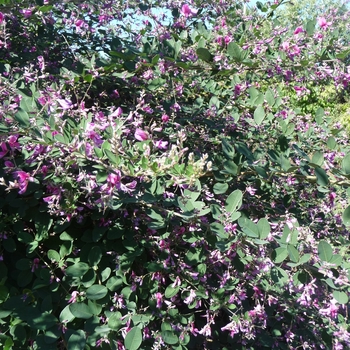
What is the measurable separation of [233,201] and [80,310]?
63 cm

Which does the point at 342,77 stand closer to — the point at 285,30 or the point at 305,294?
the point at 285,30

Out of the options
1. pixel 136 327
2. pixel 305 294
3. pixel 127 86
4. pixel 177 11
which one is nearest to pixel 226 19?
pixel 177 11

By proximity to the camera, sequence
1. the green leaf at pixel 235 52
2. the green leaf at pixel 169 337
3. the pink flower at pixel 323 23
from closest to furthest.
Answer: the green leaf at pixel 169 337, the green leaf at pixel 235 52, the pink flower at pixel 323 23

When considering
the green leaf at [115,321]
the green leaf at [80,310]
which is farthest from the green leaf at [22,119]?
the green leaf at [115,321]

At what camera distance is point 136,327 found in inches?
52.6

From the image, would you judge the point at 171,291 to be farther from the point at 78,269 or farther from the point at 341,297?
the point at 341,297

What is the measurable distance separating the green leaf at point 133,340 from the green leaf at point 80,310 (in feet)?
0.49

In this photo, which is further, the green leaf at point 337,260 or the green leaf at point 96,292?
the green leaf at point 96,292

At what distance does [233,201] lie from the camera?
4.42 ft

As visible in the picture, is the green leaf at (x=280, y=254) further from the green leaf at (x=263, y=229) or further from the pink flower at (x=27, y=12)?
the pink flower at (x=27, y=12)

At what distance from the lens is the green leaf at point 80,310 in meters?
1.32

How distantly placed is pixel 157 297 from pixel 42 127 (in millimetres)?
754

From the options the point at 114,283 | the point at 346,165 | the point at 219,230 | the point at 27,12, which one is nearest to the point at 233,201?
the point at 219,230

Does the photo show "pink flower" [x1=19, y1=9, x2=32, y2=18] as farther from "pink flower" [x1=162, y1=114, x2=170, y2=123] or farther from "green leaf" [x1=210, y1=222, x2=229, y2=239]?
"green leaf" [x1=210, y1=222, x2=229, y2=239]
